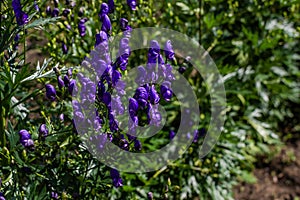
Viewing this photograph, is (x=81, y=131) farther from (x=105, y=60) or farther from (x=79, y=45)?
(x=79, y=45)

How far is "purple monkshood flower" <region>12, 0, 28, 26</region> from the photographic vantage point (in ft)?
7.32

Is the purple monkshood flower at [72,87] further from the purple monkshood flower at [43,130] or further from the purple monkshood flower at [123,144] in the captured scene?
the purple monkshood flower at [123,144]

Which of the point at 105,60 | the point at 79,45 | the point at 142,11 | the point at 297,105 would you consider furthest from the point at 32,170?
the point at 297,105

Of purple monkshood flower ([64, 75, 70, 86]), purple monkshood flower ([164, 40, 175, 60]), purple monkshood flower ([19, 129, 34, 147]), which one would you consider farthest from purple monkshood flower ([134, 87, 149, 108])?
purple monkshood flower ([19, 129, 34, 147])

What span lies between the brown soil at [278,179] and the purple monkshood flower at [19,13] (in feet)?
8.97

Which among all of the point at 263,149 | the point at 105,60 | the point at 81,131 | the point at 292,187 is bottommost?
the point at 292,187

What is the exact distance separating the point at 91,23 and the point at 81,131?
4.04 feet

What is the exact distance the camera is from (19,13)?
7.38 ft

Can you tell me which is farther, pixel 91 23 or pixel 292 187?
pixel 292 187

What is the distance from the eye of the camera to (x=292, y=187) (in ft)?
14.8

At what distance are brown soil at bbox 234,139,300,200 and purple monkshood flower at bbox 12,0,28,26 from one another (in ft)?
8.97

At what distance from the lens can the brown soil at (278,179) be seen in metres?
4.42

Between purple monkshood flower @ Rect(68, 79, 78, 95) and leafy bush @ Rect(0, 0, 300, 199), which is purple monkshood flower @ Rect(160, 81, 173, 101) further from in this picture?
purple monkshood flower @ Rect(68, 79, 78, 95)

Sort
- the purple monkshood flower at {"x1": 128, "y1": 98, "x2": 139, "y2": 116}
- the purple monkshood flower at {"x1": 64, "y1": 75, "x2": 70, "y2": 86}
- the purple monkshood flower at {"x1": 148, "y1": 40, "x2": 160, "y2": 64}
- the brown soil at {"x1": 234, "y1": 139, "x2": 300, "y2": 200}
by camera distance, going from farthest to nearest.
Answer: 1. the brown soil at {"x1": 234, "y1": 139, "x2": 300, "y2": 200}
2. the purple monkshood flower at {"x1": 64, "y1": 75, "x2": 70, "y2": 86}
3. the purple monkshood flower at {"x1": 148, "y1": 40, "x2": 160, "y2": 64}
4. the purple monkshood flower at {"x1": 128, "y1": 98, "x2": 139, "y2": 116}
